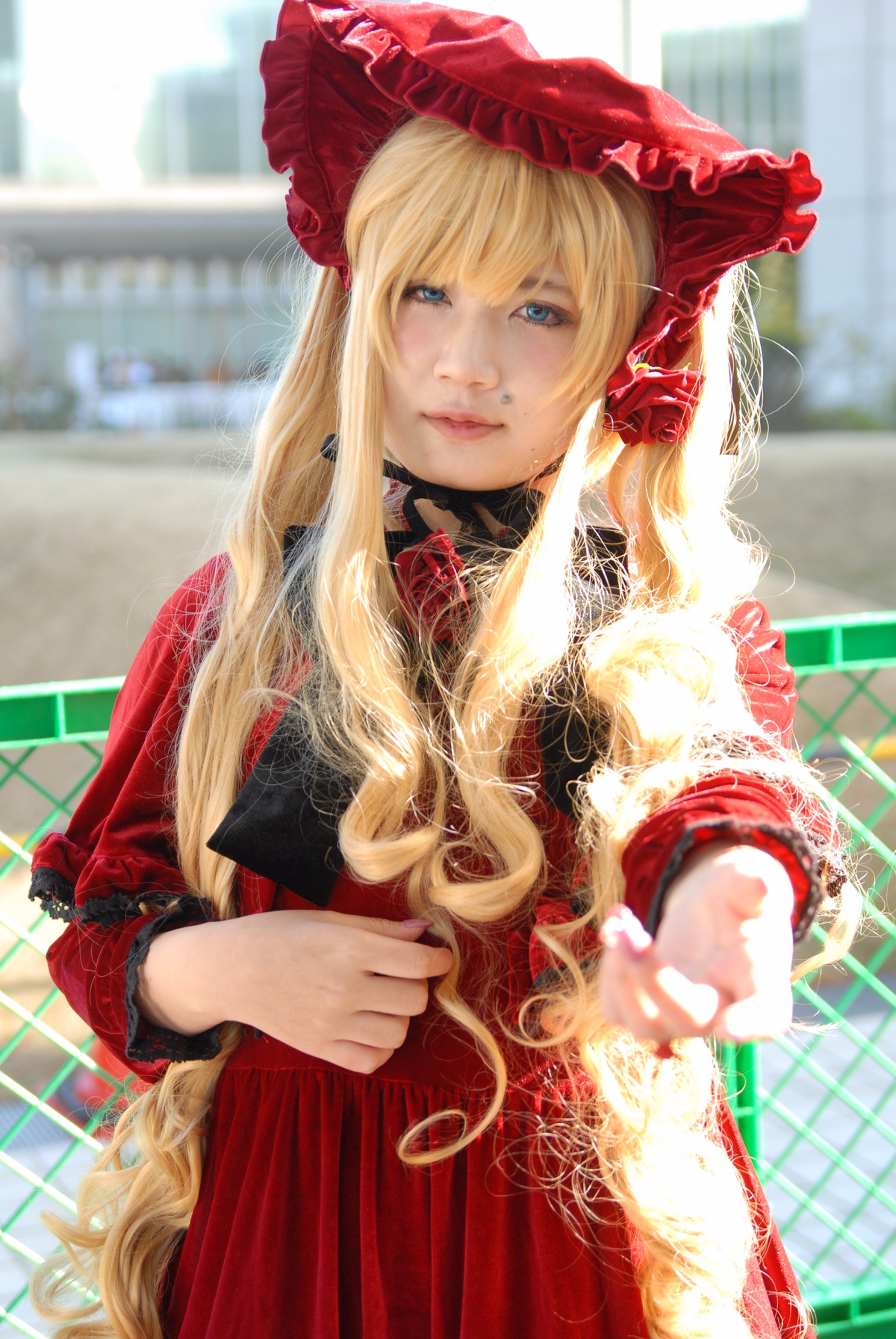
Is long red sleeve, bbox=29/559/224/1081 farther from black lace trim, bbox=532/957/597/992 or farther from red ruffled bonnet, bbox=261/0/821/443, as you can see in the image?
red ruffled bonnet, bbox=261/0/821/443

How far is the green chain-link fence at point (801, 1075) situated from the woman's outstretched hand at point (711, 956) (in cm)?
41

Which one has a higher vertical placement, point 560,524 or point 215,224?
point 560,524

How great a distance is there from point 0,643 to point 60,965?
207 inches

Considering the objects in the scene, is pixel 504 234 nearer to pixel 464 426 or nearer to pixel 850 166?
pixel 464 426

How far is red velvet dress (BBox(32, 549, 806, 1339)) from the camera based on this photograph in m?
0.98

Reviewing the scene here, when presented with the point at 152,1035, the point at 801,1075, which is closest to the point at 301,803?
the point at 152,1035

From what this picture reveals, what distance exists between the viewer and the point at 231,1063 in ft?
3.52

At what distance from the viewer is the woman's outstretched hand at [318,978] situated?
99 cm

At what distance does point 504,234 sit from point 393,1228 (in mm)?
808

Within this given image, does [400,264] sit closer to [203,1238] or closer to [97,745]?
[203,1238]

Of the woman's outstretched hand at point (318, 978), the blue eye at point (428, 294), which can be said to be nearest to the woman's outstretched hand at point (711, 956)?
the woman's outstretched hand at point (318, 978)

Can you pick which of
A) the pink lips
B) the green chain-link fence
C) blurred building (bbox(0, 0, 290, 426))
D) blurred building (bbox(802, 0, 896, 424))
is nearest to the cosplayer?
the pink lips

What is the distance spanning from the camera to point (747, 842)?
776 millimetres

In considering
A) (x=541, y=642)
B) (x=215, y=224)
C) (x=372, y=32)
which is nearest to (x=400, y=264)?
(x=372, y=32)
